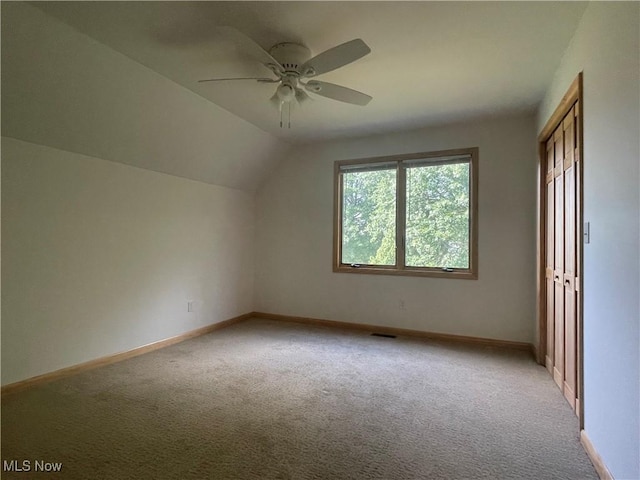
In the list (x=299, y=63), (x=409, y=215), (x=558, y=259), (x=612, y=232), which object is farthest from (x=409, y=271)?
(x=299, y=63)

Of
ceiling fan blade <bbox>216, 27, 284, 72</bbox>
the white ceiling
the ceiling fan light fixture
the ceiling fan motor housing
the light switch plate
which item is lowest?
the light switch plate

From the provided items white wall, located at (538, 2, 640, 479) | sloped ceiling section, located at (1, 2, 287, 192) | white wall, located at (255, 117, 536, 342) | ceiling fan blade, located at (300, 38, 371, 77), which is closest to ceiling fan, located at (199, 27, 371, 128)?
ceiling fan blade, located at (300, 38, 371, 77)

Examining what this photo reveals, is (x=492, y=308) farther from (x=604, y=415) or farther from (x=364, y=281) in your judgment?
(x=604, y=415)

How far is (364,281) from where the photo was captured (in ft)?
15.0

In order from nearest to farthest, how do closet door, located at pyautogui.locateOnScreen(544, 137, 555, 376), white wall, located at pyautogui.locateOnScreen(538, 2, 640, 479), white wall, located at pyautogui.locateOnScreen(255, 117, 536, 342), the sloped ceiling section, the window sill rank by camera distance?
white wall, located at pyautogui.locateOnScreen(538, 2, 640, 479)
the sloped ceiling section
closet door, located at pyautogui.locateOnScreen(544, 137, 555, 376)
white wall, located at pyautogui.locateOnScreen(255, 117, 536, 342)
the window sill

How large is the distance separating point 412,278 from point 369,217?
101 cm

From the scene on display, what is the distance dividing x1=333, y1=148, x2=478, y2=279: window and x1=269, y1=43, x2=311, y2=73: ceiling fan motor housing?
231 cm

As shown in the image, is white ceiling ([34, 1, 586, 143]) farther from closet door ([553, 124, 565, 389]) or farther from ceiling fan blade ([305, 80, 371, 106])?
closet door ([553, 124, 565, 389])

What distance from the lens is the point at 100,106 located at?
9.19ft

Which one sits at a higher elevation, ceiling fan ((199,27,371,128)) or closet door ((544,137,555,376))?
ceiling fan ((199,27,371,128))

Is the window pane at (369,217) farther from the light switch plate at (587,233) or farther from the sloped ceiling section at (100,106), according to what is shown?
the light switch plate at (587,233)

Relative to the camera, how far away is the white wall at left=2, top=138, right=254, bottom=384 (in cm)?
262

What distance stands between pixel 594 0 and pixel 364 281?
3.43 meters

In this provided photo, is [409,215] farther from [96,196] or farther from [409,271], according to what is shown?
[96,196]
